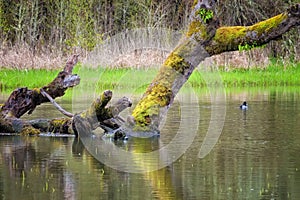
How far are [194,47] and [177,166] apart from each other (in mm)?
3709

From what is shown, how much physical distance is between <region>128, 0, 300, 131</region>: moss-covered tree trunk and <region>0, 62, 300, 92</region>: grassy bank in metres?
9.44

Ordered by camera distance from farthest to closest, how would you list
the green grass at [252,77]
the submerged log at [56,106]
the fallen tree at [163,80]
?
the green grass at [252,77] < the fallen tree at [163,80] < the submerged log at [56,106]

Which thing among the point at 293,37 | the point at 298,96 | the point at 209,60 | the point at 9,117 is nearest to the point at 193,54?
the point at 9,117

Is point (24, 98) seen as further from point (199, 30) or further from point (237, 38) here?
point (237, 38)

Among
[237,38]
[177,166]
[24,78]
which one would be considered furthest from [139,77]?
[177,166]

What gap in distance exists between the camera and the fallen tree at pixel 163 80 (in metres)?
13.7

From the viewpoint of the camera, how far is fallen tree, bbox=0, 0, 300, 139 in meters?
13.7

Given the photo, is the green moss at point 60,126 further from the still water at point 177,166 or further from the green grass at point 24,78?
the green grass at point 24,78

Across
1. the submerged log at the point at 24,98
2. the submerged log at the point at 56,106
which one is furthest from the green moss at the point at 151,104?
the submerged log at the point at 24,98

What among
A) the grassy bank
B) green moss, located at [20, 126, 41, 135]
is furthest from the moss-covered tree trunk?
the grassy bank

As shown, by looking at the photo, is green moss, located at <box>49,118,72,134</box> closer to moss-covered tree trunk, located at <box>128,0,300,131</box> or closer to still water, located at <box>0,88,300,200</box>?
still water, located at <box>0,88,300,200</box>

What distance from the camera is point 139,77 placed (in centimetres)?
2442

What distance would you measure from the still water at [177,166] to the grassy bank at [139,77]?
794 centimetres

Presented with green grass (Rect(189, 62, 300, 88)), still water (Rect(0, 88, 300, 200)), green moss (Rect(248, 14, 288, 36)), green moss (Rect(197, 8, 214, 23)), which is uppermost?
green moss (Rect(197, 8, 214, 23))
